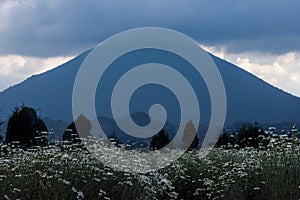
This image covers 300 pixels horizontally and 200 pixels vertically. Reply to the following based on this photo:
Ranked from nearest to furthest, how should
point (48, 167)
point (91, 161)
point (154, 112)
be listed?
1. point (48, 167)
2. point (91, 161)
3. point (154, 112)

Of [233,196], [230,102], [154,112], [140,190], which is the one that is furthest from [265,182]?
[230,102]

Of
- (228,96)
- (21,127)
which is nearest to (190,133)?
(21,127)

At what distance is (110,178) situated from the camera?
8188 mm

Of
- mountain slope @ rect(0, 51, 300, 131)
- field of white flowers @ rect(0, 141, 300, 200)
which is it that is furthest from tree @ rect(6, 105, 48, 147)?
mountain slope @ rect(0, 51, 300, 131)

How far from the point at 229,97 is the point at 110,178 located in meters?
157

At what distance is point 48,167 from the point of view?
7.39 meters

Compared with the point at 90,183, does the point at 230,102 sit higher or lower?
higher

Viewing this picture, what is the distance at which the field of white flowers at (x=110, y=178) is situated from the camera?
23.0 feet

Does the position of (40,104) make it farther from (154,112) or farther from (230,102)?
(154,112)

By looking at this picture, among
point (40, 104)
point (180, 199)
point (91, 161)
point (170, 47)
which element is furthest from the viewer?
point (40, 104)

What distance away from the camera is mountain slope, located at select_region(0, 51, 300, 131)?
500ft

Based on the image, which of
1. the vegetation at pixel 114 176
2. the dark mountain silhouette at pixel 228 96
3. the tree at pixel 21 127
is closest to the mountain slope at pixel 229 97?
the dark mountain silhouette at pixel 228 96

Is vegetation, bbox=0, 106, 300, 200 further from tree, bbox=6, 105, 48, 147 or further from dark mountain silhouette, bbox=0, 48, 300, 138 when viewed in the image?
dark mountain silhouette, bbox=0, 48, 300, 138

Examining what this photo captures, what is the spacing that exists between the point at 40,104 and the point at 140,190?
158820 millimetres
